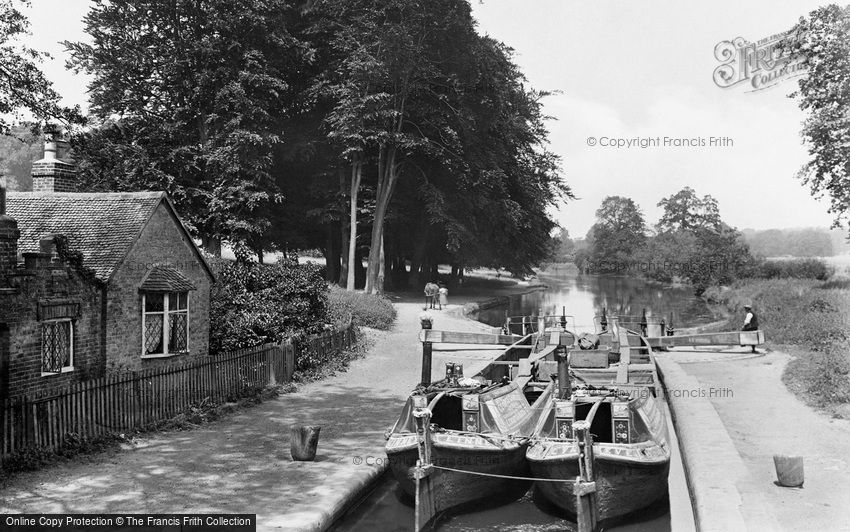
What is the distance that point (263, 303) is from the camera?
22391mm

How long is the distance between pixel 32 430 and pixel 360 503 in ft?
17.4

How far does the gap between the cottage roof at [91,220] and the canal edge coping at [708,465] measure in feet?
42.3

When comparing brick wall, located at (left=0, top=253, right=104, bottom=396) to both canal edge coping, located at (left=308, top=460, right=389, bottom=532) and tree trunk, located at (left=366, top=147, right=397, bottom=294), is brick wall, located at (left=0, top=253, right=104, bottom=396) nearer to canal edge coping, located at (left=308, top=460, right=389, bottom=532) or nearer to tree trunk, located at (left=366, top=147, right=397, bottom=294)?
canal edge coping, located at (left=308, top=460, right=389, bottom=532)

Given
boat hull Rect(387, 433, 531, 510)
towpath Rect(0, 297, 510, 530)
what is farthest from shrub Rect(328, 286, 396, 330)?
boat hull Rect(387, 433, 531, 510)

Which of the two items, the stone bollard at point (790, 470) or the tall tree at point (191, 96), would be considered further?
the tall tree at point (191, 96)

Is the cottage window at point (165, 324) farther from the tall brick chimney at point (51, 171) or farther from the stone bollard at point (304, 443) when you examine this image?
the stone bollard at point (304, 443)

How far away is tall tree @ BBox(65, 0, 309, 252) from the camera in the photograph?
36.1 m

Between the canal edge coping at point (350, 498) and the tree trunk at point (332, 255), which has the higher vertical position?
the tree trunk at point (332, 255)

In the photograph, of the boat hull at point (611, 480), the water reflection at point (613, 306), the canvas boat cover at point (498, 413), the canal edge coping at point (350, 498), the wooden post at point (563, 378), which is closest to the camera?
the canal edge coping at point (350, 498)

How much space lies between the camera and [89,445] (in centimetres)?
1186

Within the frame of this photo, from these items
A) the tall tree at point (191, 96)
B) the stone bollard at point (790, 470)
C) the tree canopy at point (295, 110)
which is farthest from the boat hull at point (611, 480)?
the tall tree at point (191, 96)

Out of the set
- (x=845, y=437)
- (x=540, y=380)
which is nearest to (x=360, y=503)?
(x=540, y=380)

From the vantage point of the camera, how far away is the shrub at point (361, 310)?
2905cm

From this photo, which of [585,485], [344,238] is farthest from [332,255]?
[585,485]
